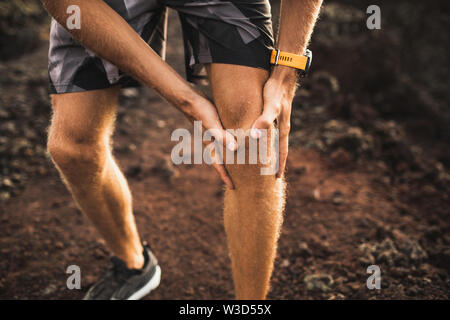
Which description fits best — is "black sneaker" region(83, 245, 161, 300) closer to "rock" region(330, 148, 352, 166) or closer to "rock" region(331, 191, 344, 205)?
"rock" region(331, 191, 344, 205)

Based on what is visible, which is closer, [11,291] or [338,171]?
[11,291]

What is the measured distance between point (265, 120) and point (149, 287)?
1.31m

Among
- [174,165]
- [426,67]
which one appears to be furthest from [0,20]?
[426,67]

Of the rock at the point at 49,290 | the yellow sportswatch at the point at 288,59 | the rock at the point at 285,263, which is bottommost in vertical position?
the rock at the point at 49,290

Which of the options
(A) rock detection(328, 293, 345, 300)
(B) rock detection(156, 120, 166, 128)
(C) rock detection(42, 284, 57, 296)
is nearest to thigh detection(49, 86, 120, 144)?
(C) rock detection(42, 284, 57, 296)

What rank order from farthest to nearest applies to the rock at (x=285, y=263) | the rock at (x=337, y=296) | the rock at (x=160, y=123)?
the rock at (x=160, y=123) → the rock at (x=285, y=263) → the rock at (x=337, y=296)

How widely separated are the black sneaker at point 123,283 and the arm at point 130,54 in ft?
3.59

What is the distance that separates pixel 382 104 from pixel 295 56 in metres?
2.99

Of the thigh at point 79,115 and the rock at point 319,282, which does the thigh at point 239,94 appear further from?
the rock at point 319,282

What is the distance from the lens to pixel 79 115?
1.55 m

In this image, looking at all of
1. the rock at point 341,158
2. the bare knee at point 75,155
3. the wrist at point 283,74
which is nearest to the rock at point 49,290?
the bare knee at point 75,155

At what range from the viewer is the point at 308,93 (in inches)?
163

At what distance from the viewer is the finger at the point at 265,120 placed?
1.31 meters
